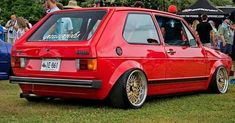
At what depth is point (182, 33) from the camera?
27.2ft

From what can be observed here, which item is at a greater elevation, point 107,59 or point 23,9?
point 107,59

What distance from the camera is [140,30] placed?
714cm

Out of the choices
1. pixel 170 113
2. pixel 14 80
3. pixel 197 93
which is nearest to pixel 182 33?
pixel 197 93

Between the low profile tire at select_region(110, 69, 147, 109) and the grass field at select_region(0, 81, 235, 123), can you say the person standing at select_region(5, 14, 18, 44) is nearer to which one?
the grass field at select_region(0, 81, 235, 123)

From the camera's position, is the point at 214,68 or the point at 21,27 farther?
the point at 21,27

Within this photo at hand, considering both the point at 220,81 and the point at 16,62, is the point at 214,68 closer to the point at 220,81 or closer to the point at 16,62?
the point at 220,81

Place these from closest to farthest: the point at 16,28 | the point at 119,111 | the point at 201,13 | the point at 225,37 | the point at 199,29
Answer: the point at 119,111 < the point at 199,29 < the point at 16,28 < the point at 225,37 < the point at 201,13

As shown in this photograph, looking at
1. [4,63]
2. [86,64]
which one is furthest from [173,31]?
[4,63]

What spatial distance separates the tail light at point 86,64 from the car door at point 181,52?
1551 millimetres

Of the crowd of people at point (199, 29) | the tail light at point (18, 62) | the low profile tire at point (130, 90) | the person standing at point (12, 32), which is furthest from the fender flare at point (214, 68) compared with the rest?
the person standing at point (12, 32)

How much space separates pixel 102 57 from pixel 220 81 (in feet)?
11.1

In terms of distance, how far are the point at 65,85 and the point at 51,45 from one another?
0.61 meters

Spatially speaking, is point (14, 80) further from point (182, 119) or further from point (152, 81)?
point (182, 119)

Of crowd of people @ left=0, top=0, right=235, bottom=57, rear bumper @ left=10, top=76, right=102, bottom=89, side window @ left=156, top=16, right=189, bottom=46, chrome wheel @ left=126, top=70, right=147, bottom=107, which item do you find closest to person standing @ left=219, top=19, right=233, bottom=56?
crowd of people @ left=0, top=0, right=235, bottom=57
